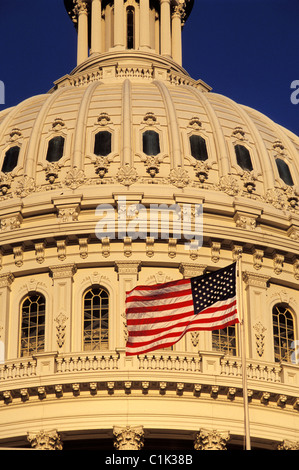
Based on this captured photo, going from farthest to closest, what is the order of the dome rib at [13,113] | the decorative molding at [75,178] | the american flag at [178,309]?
1. the dome rib at [13,113]
2. the decorative molding at [75,178]
3. the american flag at [178,309]

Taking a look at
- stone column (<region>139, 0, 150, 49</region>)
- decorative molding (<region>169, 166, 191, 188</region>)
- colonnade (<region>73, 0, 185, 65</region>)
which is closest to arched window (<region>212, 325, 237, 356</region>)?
decorative molding (<region>169, 166, 191, 188</region>)

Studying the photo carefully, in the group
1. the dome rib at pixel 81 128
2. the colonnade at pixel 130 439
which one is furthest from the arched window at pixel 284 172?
the colonnade at pixel 130 439

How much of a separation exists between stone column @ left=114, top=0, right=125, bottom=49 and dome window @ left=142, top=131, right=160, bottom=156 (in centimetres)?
1265

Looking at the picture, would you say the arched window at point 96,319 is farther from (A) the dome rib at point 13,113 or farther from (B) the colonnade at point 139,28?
(B) the colonnade at point 139,28

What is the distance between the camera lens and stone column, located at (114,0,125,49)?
84062mm

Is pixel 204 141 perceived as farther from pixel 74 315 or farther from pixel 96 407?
pixel 96 407

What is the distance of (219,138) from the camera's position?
7300 cm

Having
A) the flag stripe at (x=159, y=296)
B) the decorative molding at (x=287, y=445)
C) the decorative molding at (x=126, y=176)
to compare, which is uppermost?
the decorative molding at (x=126, y=176)

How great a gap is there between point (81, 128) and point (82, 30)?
642 inches

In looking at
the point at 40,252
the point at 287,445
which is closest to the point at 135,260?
the point at 40,252

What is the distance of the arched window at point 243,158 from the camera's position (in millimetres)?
72688

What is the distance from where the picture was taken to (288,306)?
6875 centimetres

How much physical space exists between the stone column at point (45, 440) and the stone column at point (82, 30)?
97.2 feet
